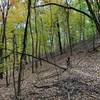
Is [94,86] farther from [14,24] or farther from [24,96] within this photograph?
[14,24]

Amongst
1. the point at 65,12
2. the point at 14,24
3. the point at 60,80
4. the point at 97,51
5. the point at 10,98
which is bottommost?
the point at 10,98

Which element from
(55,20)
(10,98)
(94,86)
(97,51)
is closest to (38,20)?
(55,20)

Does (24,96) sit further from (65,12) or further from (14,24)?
(65,12)

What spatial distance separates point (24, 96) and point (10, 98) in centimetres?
179

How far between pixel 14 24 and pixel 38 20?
580 centimetres

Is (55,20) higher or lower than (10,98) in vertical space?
higher

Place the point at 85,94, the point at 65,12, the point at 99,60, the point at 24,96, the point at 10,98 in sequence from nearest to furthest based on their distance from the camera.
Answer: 1. the point at 85,94
2. the point at 24,96
3. the point at 10,98
4. the point at 99,60
5. the point at 65,12

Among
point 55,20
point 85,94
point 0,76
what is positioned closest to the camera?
point 85,94

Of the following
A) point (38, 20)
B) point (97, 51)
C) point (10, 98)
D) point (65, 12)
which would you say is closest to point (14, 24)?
point (38, 20)

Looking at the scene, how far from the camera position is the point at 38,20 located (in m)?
37.0

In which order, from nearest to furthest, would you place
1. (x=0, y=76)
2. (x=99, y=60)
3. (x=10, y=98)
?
(x=10, y=98) → (x=99, y=60) → (x=0, y=76)

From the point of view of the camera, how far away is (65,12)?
36.6 m

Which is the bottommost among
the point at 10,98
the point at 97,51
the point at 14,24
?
the point at 10,98

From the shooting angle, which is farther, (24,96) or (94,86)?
(24,96)
